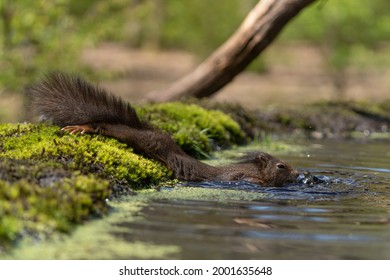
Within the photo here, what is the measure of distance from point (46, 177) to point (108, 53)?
36.0 metres

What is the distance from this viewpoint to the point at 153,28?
4275 centimetres

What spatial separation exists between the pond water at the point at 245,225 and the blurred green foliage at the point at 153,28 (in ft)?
18.7

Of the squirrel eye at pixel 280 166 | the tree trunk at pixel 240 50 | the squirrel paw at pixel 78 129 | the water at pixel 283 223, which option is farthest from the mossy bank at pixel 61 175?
the tree trunk at pixel 240 50

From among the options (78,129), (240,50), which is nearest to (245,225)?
(78,129)

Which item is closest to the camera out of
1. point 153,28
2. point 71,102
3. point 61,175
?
point 61,175

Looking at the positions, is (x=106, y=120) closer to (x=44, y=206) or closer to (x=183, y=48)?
(x=44, y=206)

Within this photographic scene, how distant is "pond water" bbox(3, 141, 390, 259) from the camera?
4.82 meters

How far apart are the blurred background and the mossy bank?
5.34m

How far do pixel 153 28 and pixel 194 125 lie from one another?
109ft

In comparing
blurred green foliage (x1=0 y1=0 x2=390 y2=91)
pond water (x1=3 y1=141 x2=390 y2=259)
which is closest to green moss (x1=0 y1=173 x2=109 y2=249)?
pond water (x1=3 y1=141 x2=390 y2=259)

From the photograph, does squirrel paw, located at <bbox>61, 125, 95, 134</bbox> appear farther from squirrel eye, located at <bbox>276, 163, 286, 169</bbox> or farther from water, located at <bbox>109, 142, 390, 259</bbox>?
squirrel eye, located at <bbox>276, 163, 286, 169</bbox>

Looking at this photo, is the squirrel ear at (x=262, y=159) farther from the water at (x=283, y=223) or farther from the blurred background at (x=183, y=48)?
the blurred background at (x=183, y=48)

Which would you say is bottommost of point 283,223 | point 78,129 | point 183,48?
point 283,223
